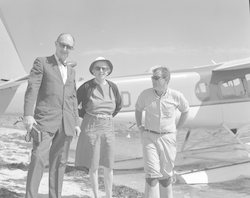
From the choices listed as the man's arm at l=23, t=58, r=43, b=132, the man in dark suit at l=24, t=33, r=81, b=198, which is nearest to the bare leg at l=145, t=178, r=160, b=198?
the man in dark suit at l=24, t=33, r=81, b=198

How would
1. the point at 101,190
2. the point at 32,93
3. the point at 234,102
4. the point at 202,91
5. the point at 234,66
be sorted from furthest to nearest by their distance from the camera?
the point at 234,102 → the point at 234,66 → the point at 202,91 → the point at 101,190 → the point at 32,93

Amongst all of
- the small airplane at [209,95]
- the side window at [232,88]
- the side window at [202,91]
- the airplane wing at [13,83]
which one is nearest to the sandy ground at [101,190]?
the small airplane at [209,95]

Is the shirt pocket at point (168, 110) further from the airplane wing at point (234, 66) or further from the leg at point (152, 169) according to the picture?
the airplane wing at point (234, 66)

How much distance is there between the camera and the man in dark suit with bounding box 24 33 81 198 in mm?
3072

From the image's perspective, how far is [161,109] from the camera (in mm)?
3387

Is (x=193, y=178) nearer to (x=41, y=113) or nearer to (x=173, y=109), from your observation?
(x=173, y=109)

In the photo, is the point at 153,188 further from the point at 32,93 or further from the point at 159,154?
the point at 32,93

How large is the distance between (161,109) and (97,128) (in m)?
0.81

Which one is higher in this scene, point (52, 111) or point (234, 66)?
point (234, 66)

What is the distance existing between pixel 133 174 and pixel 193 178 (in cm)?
149

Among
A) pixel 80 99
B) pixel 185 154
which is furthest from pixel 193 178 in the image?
pixel 80 99

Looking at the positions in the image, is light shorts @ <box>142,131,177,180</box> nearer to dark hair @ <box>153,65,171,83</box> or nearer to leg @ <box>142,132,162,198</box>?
leg @ <box>142,132,162,198</box>

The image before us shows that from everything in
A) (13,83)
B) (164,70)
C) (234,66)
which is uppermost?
(234,66)

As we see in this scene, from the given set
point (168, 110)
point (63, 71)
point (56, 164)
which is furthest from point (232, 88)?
point (56, 164)
